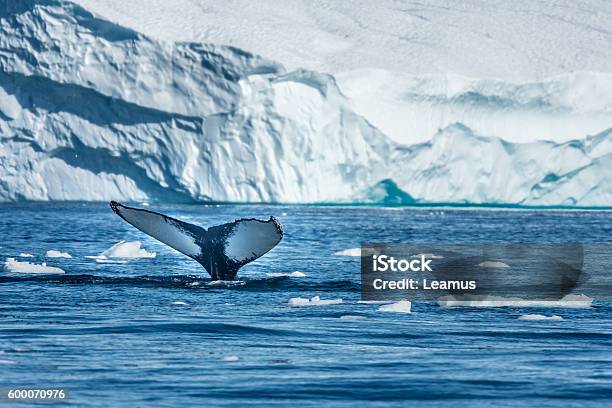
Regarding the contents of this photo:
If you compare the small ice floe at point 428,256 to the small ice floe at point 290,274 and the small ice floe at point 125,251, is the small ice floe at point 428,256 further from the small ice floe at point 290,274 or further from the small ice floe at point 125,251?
the small ice floe at point 125,251

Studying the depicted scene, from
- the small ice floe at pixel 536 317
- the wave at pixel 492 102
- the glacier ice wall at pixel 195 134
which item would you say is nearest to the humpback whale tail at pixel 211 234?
the small ice floe at pixel 536 317

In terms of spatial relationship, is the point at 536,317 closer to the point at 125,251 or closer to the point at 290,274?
the point at 290,274

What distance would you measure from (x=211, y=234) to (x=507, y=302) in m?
3.72

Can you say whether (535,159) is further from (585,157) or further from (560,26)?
(560,26)

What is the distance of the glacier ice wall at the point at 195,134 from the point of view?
47.7 m

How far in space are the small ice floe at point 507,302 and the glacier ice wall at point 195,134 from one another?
33379mm

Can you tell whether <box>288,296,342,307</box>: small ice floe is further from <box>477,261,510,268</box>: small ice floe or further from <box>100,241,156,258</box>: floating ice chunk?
<box>100,241,156,258</box>: floating ice chunk

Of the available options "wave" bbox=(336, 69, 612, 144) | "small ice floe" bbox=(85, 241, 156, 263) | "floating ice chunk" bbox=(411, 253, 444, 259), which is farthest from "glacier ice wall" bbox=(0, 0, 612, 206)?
"small ice floe" bbox=(85, 241, 156, 263)

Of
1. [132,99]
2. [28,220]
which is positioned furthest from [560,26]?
[28,220]

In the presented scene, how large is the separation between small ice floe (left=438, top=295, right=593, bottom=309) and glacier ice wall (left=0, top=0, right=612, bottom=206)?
33.4m

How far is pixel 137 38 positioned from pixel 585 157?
19.4 meters

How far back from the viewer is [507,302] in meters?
14.5

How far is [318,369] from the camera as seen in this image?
8672 mm

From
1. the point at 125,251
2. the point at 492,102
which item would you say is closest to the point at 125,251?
the point at 125,251
